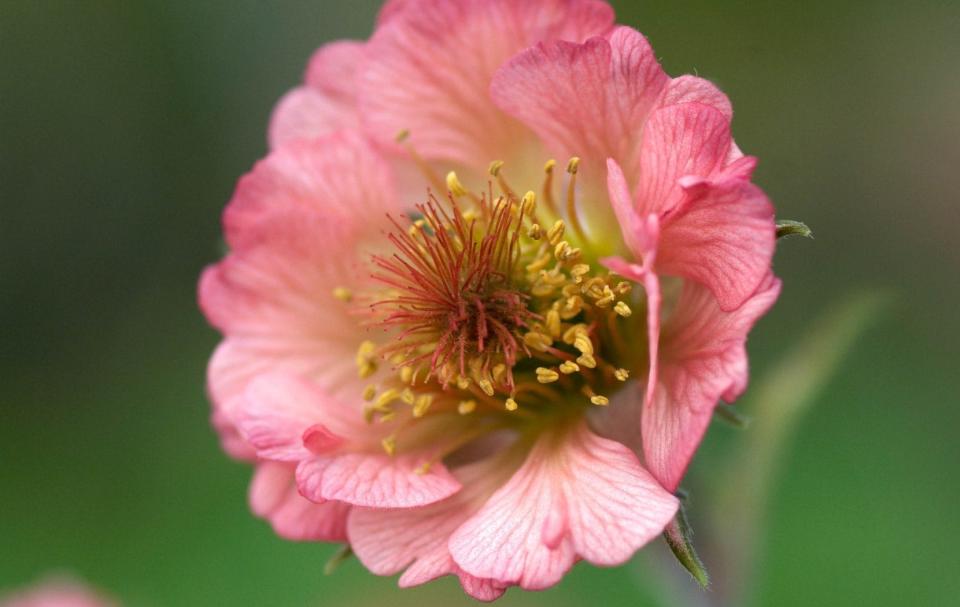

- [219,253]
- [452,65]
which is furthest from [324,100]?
[219,253]

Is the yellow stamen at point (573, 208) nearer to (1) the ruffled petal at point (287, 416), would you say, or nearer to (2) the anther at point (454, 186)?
(2) the anther at point (454, 186)

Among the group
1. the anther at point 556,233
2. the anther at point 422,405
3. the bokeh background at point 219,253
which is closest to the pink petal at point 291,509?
the anther at point 422,405

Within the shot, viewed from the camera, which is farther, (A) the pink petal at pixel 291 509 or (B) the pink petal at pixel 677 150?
(A) the pink petal at pixel 291 509

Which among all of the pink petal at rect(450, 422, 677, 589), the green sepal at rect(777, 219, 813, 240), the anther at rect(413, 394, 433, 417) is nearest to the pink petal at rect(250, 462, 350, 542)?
the anther at rect(413, 394, 433, 417)

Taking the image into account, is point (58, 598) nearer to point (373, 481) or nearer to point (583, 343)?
point (373, 481)

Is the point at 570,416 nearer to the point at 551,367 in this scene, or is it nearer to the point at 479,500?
the point at 551,367

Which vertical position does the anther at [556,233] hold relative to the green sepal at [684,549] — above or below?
above

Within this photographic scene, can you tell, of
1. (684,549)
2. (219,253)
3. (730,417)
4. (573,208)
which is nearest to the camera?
(684,549)

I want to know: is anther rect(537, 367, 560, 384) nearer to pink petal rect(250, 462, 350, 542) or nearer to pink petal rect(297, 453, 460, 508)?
pink petal rect(297, 453, 460, 508)
